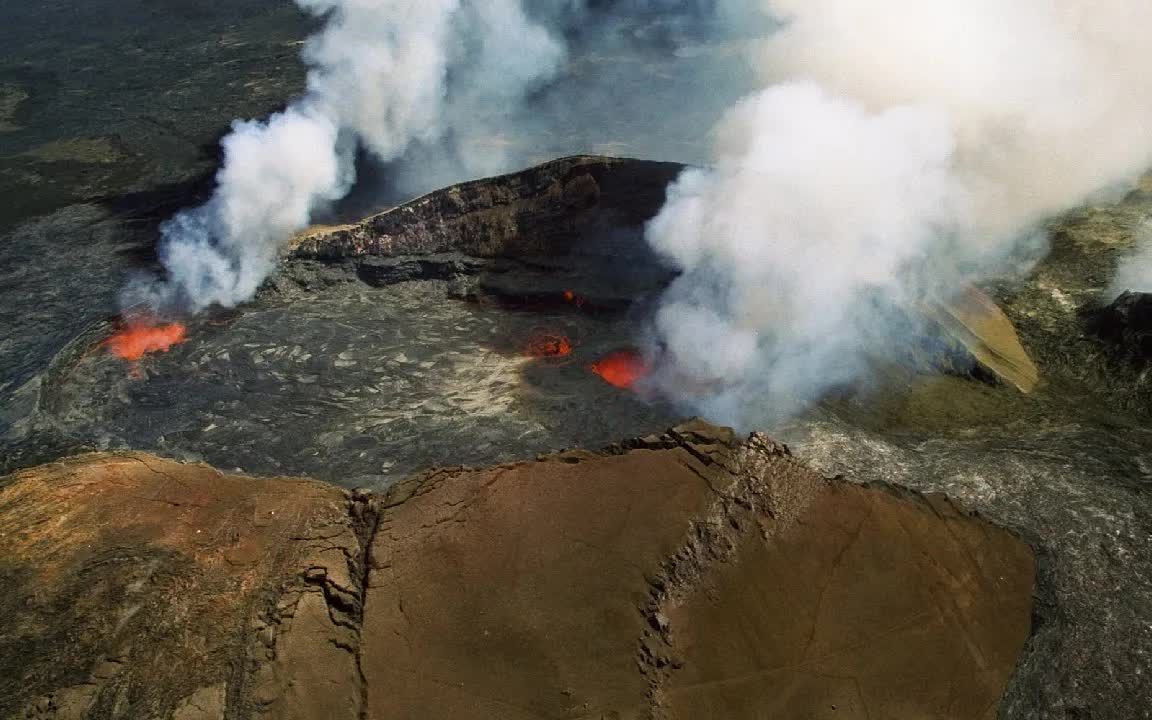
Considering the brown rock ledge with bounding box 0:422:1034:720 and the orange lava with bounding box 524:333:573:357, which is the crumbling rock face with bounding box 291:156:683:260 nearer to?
the orange lava with bounding box 524:333:573:357

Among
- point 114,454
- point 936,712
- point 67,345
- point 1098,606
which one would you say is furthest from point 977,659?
point 67,345

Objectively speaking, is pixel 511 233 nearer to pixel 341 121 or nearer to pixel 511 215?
pixel 511 215

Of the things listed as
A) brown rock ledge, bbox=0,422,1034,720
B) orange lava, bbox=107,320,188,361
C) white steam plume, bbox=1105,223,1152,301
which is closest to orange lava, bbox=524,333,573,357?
brown rock ledge, bbox=0,422,1034,720

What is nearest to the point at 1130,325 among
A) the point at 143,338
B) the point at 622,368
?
the point at 622,368

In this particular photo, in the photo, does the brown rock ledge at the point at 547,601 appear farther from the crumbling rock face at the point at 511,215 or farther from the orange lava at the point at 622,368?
the crumbling rock face at the point at 511,215

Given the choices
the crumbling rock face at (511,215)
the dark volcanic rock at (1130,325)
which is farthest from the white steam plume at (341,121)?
the dark volcanic rock at (1130,325)

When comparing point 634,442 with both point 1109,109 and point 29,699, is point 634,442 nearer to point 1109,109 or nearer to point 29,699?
point 29,699
